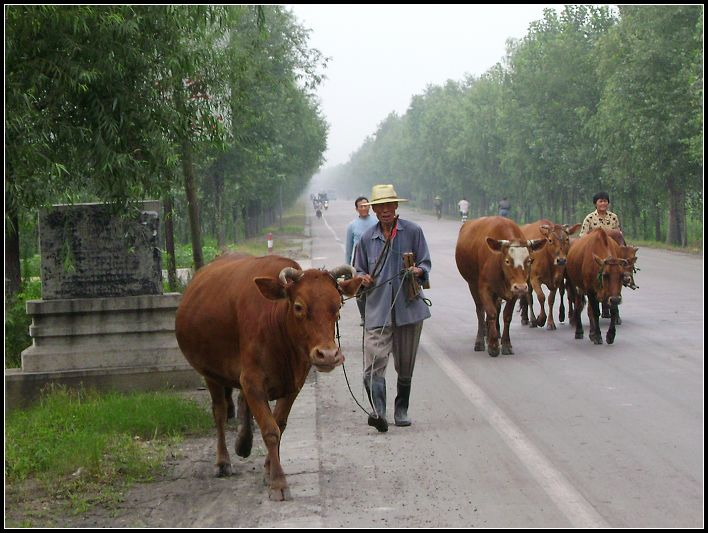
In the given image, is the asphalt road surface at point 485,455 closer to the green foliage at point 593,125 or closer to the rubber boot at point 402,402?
A: the rubber boot at point 402,402

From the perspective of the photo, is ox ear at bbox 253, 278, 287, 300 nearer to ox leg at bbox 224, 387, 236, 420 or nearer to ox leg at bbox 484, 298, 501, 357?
ox leg at bbox 224, 387, 236, 420

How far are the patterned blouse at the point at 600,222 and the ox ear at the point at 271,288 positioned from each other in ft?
32.7

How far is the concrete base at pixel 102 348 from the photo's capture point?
1163cm

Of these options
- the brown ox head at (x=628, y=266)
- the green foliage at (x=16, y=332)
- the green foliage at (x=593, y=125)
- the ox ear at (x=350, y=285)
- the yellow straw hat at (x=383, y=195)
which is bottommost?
the green foliage at (x=16, y=332)

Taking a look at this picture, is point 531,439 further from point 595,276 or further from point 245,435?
point 595,276

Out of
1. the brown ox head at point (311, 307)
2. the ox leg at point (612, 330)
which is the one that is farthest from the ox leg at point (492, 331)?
the brown ox head at point (311, 307)

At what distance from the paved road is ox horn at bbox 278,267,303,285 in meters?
1.48

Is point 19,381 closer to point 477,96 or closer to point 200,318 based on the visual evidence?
point 200,318

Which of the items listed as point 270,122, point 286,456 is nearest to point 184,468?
point 286,456

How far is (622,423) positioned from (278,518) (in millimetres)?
3856

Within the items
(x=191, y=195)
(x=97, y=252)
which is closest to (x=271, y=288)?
(x=97, y=252)

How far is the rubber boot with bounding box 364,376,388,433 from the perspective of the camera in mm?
9312

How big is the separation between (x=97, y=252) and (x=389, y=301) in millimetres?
4057

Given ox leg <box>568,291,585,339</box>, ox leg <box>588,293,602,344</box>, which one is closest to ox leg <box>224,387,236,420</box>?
ox leg <box>588,293,602,344</box>
